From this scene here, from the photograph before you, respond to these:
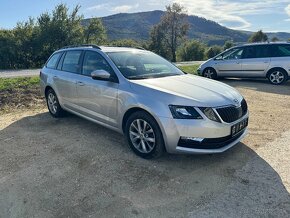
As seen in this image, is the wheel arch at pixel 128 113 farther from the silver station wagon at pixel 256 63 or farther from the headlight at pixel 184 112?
the silver station wagon at pixel 256 63

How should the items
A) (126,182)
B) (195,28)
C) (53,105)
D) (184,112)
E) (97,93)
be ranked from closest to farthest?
1. (126,182)
2. (184,112)
3. (97,93)
4. (53,105)
5. (195,28)

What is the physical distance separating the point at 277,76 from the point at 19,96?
31.4 feet

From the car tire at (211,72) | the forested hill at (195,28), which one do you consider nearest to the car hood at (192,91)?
the car tire at (211,72)

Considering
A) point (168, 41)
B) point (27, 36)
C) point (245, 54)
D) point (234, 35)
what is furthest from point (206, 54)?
point (234, 35)

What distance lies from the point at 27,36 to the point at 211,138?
29.2 metres

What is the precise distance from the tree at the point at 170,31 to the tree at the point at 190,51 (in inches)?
179

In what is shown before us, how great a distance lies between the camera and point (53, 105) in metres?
6.89

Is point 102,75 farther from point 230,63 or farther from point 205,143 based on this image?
point 230,63

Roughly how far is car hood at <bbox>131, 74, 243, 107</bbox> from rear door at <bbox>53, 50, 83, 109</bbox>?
1763mm

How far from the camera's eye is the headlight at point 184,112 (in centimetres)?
400

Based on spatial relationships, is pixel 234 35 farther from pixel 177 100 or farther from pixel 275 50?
pixel 177 100

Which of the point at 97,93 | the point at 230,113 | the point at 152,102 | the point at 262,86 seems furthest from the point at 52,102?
the point at 262,86

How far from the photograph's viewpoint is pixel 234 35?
478 feet

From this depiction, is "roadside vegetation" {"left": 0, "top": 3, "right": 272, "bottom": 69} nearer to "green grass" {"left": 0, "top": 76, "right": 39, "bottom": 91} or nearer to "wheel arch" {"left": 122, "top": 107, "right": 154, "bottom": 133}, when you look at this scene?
"green grass" {"left": 0, "top": 76, "right": 39, "bottom": 91}
